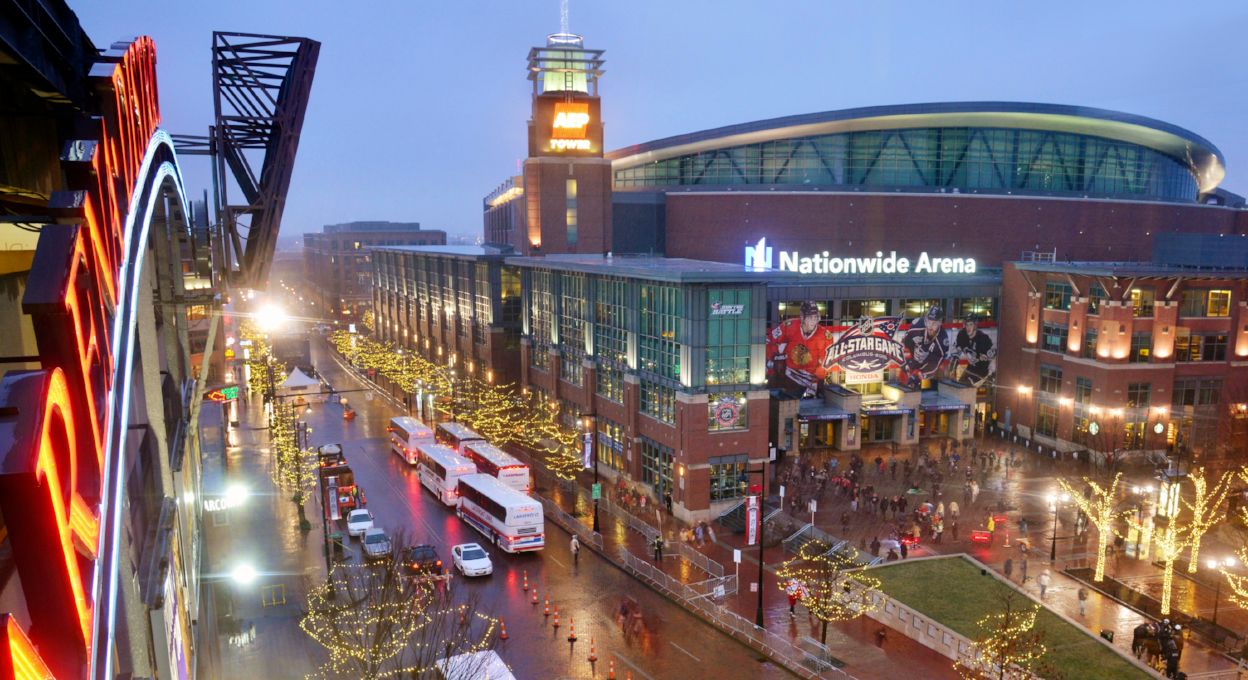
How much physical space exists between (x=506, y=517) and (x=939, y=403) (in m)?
37.7

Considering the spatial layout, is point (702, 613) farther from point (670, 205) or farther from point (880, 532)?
point (670, 205)

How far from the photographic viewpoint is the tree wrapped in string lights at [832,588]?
29625 millimetres

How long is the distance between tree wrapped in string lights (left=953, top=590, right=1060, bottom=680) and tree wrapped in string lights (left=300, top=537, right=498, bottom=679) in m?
15.2

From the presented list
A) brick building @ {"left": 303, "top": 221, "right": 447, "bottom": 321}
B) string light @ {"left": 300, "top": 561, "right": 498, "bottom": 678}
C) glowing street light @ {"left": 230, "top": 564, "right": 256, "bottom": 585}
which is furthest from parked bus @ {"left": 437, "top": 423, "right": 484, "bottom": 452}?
brick building @ {"left": 303, "top": 221, "right": 447, "bottom": 321}

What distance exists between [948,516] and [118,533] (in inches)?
1760

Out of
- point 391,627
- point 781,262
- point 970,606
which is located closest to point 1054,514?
point 970,606

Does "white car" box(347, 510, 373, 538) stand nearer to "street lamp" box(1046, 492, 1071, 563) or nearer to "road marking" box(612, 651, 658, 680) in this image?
"road marking" box(612, 651, 658, 680)

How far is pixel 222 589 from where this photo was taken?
1325 inches

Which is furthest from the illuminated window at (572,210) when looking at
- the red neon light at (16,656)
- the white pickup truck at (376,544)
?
the red neon light at (16,656)

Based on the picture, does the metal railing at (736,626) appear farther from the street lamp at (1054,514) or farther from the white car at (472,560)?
the street lamp at (1054,514)

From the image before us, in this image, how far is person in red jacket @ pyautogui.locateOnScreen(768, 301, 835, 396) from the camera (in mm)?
61906

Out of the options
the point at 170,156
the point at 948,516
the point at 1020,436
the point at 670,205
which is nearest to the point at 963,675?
the point at 948,516

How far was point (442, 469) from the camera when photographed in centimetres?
4728

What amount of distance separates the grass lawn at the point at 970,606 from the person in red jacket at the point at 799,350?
26807 millimetres
